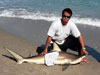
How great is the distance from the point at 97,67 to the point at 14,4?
8846mm

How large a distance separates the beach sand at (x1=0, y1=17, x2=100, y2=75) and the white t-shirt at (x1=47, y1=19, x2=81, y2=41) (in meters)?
0.73

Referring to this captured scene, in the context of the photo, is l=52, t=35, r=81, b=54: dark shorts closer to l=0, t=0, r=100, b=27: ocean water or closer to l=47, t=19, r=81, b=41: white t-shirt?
l=47, t=19, r=81, b=41: white t-shirt

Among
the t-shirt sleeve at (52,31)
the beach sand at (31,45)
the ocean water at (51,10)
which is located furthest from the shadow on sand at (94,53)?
the ocean water at (51,10)

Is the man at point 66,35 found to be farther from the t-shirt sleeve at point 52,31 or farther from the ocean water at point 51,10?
the ocean water at point 51,10

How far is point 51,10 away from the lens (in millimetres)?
10977

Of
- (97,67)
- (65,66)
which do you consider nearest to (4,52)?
(65,66)

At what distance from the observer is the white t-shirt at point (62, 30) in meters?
4.65

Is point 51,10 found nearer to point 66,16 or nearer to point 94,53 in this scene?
point 94,53

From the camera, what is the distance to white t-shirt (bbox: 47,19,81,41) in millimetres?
4652

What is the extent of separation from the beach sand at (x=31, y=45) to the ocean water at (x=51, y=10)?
2.90 ft

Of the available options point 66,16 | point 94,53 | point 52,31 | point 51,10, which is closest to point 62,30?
point 52,31

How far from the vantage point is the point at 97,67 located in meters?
4.68

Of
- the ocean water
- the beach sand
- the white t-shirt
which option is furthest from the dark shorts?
the ocean water

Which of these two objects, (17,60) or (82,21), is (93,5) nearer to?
(82,21)
